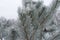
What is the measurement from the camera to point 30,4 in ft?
2.46

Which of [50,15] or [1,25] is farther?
[1,25]

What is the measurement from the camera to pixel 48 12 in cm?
78

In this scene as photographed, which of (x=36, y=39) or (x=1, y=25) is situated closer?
(x=36, y=39)

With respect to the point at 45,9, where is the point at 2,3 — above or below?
below

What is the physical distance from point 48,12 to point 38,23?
3.1 inches

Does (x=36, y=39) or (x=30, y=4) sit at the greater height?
(x=30, y=4)

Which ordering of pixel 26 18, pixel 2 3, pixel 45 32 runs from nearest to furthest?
pixel 26 18 < pixel 45 32 < pixel 2 3

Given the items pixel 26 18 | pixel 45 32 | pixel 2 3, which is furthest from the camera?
pixel 2 3

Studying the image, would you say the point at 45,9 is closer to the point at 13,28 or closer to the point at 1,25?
the point at 13,28

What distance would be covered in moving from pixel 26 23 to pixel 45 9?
13 centimetres

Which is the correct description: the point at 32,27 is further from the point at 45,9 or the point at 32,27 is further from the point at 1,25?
the point at 1,25

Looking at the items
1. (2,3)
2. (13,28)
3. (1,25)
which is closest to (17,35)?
(13,28)

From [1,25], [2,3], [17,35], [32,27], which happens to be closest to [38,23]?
[32,27]

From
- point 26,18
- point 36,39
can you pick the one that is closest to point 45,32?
point 36,39
